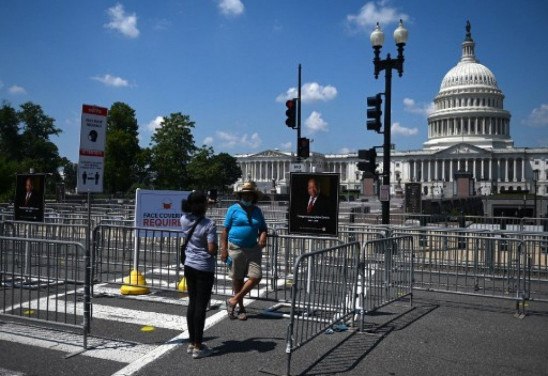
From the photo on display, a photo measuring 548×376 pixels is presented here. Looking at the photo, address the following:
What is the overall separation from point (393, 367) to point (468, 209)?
33.9 metres

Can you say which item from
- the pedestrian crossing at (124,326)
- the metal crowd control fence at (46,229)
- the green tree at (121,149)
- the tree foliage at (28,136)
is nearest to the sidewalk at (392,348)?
the pedestrian crossing at (124,326)

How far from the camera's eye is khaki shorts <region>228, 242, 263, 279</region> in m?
7.20

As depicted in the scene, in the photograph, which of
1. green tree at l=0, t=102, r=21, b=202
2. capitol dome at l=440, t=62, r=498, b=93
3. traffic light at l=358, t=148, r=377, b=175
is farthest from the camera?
capitol dome at l=440, t=62, r=498, b=93

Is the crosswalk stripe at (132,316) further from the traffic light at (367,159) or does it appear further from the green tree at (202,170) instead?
the green tree at (202,170)

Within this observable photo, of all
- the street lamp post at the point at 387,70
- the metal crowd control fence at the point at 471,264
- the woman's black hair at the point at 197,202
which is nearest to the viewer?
the woman's black hair at the point at 197,202

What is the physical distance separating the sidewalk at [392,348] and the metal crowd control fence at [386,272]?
0.29 m

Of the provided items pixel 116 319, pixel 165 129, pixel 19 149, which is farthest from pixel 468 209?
pixel 19 149

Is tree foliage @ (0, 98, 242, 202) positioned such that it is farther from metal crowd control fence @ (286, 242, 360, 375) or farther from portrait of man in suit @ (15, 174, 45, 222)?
metal crowd control fence @ (286, 242, 360, 375)

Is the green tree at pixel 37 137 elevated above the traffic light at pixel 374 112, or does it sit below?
above

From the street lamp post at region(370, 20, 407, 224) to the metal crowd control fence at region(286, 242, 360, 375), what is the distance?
1001 cm

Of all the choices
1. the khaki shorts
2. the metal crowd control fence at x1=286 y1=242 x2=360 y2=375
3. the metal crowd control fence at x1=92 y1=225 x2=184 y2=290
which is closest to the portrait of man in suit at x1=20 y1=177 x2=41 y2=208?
the metal crowd control fence at x1=92 y1=225 x2=184 y2=290

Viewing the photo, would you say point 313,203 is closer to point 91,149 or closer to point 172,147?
point 91,149

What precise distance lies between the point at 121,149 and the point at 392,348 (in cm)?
4932

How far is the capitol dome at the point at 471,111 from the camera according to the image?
12531 cm
